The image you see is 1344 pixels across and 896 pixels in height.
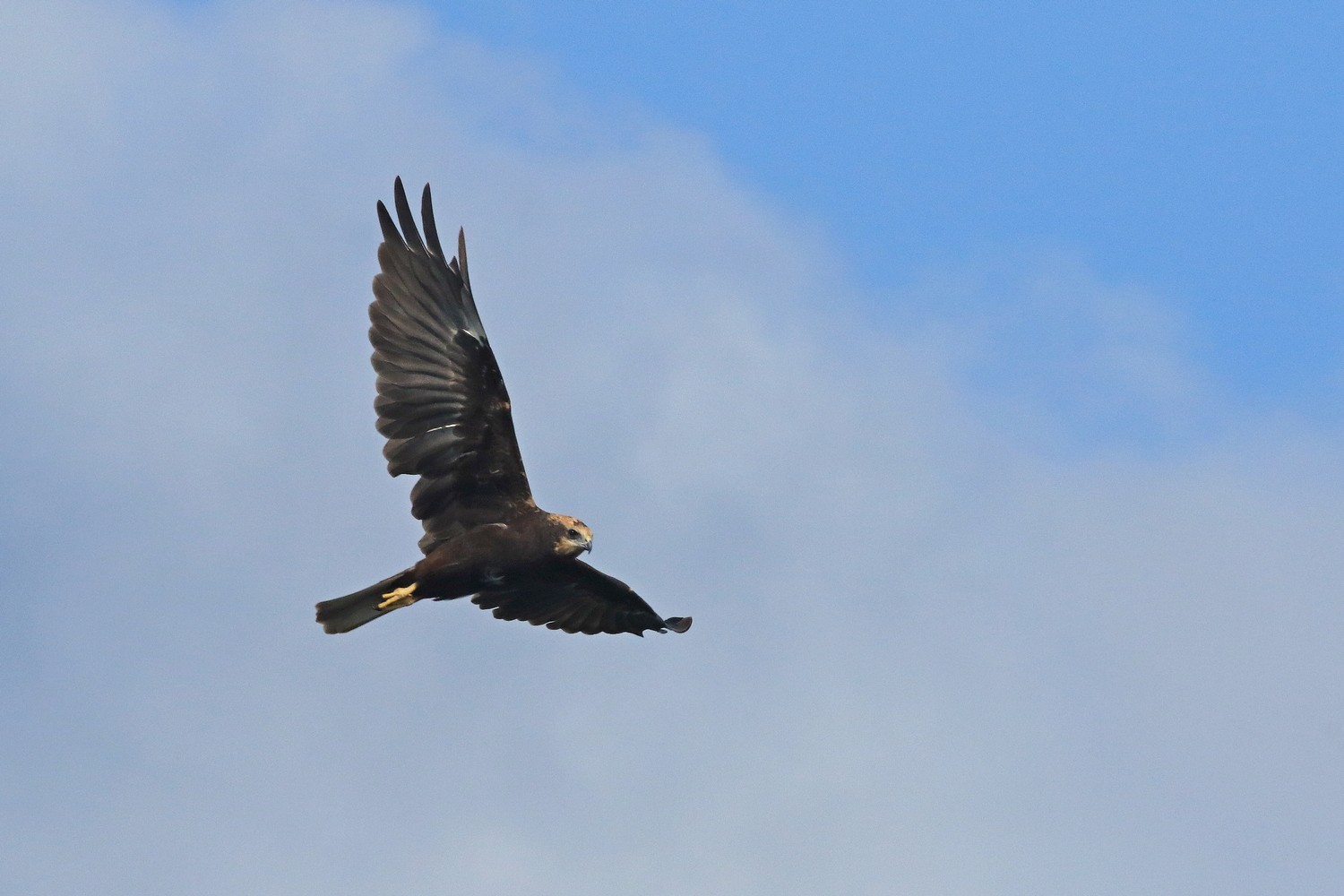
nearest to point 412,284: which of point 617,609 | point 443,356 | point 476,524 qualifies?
point 443,356

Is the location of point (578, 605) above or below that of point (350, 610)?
above

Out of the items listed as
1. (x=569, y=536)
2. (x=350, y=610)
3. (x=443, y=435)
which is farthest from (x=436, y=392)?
(x=350, y=610)

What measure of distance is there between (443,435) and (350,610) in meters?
2.00

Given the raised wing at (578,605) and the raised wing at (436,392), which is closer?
the raised wing at (436,392)

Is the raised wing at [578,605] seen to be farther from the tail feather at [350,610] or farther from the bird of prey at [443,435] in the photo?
the tail feather at [350,610]

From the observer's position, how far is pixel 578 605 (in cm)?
2325

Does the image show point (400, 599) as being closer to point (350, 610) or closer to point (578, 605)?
point (350, 610)

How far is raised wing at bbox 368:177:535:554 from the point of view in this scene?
20.9 m

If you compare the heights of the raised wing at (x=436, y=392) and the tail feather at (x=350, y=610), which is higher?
the raised wing at (x=436, y=392)

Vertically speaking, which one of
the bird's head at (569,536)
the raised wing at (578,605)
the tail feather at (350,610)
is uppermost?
the raised wing at (578,605)

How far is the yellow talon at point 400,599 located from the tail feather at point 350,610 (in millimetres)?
51

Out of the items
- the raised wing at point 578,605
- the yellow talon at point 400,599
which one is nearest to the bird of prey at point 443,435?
the yellow talon at point 400,599

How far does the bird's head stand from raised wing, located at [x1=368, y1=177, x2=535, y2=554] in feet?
1.36

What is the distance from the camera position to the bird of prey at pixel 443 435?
20859 mm
